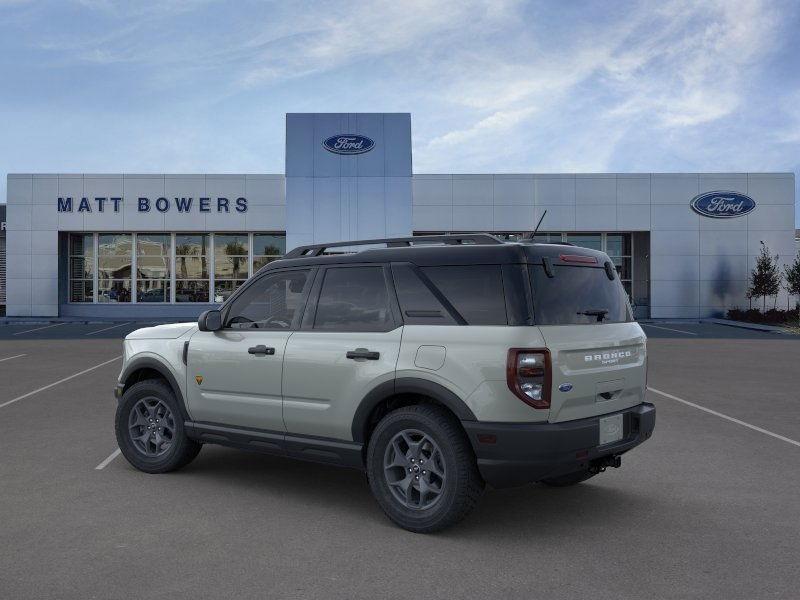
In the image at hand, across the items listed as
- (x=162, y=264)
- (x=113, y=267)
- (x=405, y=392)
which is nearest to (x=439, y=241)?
(x=405, y=392)

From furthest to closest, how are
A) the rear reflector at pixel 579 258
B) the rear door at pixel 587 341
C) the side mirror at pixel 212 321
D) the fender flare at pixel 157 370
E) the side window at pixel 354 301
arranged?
the fender flare at pixel 157 370 → the side mirror at pixel 212 321 → the side window at pixel 354 301 → the rear reflector at pixel 579 258 → the rear door at pixel 587 341

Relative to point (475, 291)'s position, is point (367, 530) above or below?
below

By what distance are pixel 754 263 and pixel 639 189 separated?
667cm

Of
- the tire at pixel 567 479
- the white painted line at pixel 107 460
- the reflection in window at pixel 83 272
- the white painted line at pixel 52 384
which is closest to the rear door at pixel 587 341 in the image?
the tire at pixel 567 479

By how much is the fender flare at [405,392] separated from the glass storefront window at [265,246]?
32.7 m

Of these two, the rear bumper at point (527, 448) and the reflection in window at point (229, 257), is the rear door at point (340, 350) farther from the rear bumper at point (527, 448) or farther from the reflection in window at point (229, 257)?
the reflection in window at point (229, 257)

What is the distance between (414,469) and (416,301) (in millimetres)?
1124

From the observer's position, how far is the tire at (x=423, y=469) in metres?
4.63

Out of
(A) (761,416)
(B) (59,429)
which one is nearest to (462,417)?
→ (B) (59,429)

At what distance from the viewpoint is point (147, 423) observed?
6586 millimetres

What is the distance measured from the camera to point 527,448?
14.6ft

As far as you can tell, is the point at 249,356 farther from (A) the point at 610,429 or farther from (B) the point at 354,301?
(A) the point at 610,429

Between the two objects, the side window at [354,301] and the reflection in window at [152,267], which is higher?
the reflection in window at [152,267]

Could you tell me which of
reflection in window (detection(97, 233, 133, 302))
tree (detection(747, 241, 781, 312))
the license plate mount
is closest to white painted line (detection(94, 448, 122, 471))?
the license plate mount
